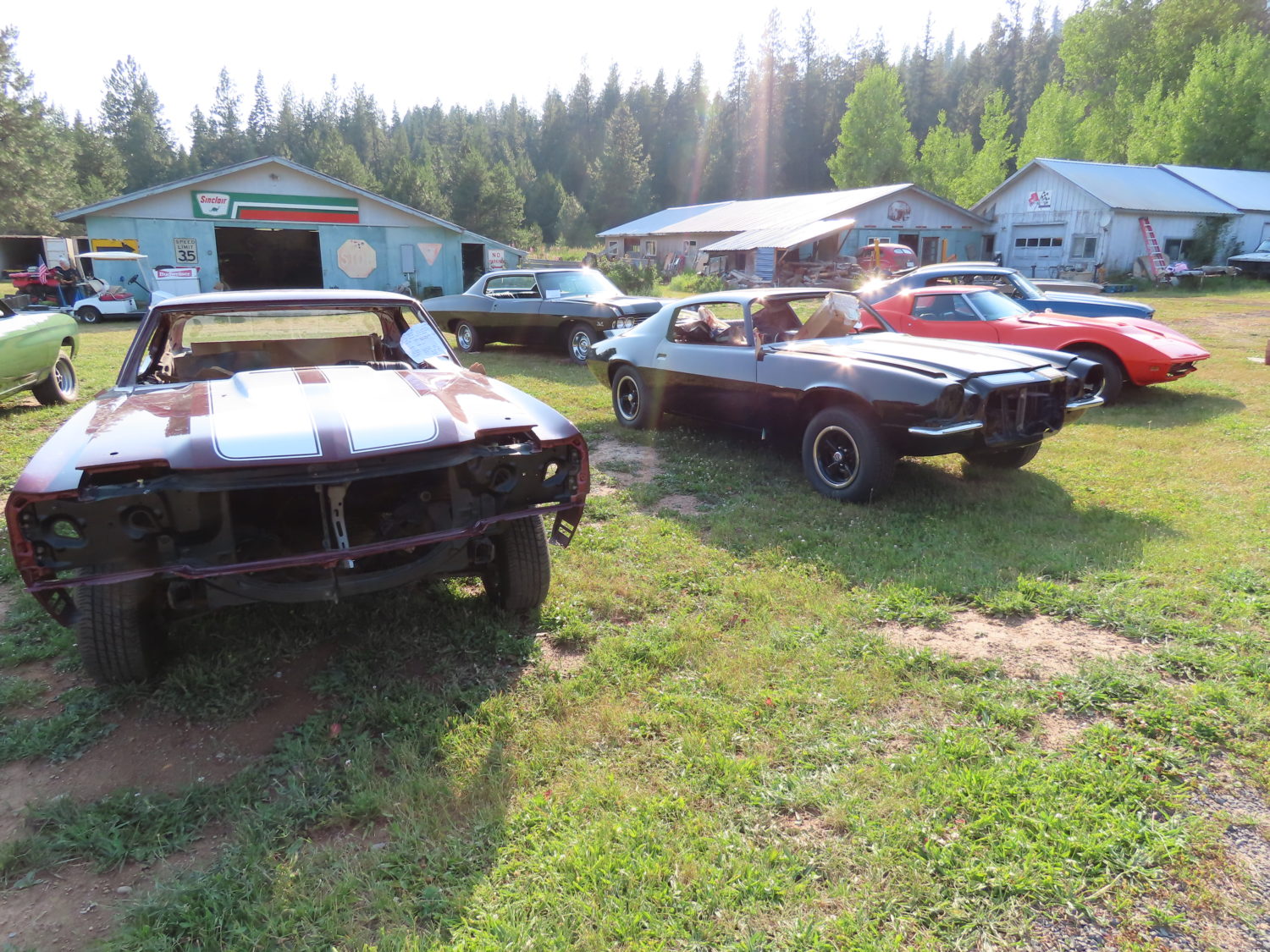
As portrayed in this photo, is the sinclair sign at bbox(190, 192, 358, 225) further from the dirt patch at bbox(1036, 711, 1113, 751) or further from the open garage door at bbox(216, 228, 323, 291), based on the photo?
the dirt patch at bbox(1036, 711, 1113, 751)

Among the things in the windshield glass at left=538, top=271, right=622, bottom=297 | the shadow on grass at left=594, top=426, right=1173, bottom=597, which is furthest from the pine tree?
the shadow on grass at left=594, top=426, right=1173, bottom=597

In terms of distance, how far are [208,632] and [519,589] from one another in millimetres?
1476

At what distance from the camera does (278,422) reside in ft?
9.78

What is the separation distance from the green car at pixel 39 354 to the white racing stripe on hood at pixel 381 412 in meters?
5.86

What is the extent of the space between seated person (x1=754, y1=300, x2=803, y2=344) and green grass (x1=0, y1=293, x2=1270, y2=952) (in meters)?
2.12

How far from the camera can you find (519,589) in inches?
142

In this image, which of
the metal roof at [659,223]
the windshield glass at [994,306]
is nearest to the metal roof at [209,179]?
the metal roof at [659,223]

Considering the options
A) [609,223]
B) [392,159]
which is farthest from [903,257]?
[392,159]

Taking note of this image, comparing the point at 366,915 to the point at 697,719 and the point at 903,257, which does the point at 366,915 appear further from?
the point at 903,257

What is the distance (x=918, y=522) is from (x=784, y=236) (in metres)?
24.0

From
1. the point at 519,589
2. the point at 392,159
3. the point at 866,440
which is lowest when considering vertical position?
the point at 519,589

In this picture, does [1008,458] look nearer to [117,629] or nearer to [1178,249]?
[117,629]

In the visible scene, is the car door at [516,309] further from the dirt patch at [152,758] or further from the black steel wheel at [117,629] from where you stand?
the dirt patch at [152,758]

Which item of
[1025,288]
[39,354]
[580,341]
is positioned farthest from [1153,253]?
[39,354]
